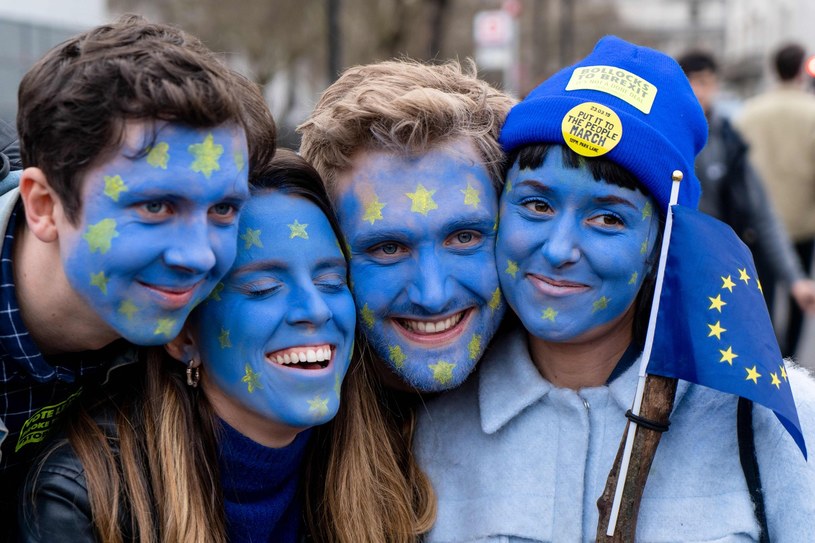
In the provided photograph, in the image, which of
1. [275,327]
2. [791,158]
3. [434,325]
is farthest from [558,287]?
[791,158]

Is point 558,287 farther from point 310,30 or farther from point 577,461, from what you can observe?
point 310,30

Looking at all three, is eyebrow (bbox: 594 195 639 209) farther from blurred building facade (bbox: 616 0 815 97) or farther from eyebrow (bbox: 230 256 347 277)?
blurred building facade (bbox: 616 0 815 97)

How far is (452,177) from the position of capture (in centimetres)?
316

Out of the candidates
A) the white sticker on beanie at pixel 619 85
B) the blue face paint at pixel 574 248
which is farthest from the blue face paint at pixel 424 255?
the white sticker on beanie at pixel 619 85

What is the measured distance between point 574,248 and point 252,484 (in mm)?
1136

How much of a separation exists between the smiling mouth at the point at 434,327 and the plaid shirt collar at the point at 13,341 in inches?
38.3

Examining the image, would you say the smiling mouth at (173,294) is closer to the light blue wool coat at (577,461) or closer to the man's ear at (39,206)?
the man's ear at (39,206)

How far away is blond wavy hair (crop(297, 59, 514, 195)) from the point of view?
3.14 m

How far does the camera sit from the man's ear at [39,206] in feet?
8.75

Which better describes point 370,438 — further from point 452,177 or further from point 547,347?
point 452,177

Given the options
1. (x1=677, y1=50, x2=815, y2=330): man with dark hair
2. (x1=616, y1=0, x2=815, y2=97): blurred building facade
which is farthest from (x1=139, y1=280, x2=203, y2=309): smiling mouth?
(x1=616, y1=0, x2=815, y2=97): blurred building facade

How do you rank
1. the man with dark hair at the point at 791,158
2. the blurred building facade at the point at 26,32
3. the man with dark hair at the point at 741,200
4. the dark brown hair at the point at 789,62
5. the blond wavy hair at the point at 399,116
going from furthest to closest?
the blurred building facade at the point at 26,32, the dark brown hair at the point at 789,62, the man with dark hair at the point at 791,158, the man with dark hair at the point at 741,200, the blond wavy hair at the point at 399,116

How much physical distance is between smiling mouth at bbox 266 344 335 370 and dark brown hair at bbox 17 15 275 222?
65cm

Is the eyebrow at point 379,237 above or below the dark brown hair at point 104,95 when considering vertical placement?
below
